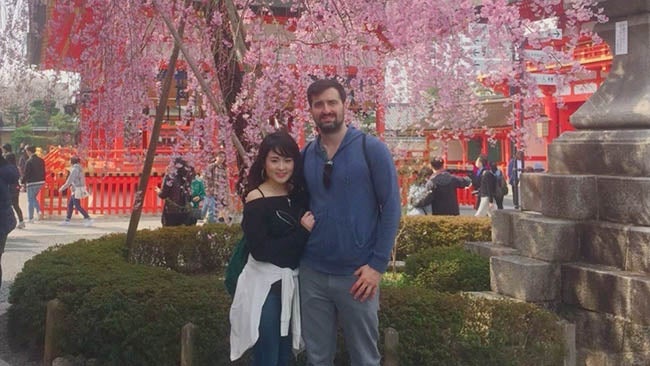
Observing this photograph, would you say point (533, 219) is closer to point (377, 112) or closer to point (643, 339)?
point (643, 339)

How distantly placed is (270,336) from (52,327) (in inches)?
89.7

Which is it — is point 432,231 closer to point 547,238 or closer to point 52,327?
point 547,238

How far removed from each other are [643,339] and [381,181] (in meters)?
2.75

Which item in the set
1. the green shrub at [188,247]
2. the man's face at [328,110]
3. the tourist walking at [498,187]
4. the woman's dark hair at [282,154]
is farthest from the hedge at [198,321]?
the tourist walking at [498,187]

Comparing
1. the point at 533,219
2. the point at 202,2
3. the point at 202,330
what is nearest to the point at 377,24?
the point at 202,2

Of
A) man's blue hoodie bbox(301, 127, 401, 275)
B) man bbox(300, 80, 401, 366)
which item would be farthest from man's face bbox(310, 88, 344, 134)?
man's blue hoodie bbox(301, 127, 401, 275)

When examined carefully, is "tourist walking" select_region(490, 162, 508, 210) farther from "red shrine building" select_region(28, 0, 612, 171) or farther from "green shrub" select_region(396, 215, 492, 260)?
"green shrub" select_region(396, 215, 492, 260)

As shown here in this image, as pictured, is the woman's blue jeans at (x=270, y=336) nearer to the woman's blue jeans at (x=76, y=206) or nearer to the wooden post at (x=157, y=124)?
the wooden post at (x=157, y=124)

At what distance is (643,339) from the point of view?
463 cm

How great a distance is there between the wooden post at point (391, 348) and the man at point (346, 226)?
1.63 ft

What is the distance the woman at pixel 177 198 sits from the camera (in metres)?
9.02

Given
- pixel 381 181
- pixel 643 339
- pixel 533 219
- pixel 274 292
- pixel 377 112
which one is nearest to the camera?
pixel 381 181

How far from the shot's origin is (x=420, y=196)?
10125 millimetres

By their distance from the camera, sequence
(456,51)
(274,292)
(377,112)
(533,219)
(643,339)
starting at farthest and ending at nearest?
1. (377,112)
2. (456,51)
3. (533,219)
4. (643,339)
5. (274,292)
